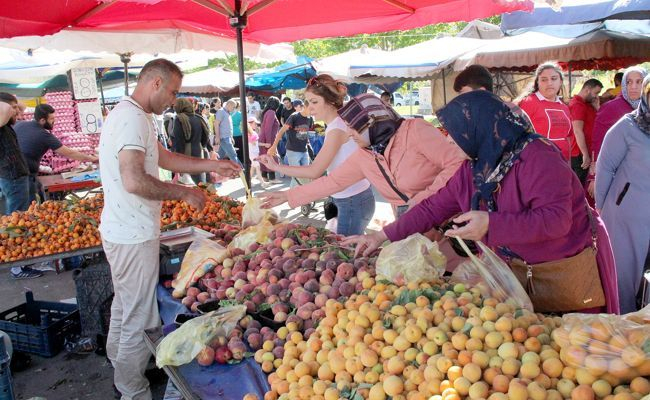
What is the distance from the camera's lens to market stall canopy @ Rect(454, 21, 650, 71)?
21.8 feet

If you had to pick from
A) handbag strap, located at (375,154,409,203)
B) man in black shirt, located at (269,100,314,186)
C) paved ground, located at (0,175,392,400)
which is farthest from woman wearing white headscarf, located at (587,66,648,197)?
man in black shirt, located at (269,100,314,186)

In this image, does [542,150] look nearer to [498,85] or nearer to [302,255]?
[302,255]

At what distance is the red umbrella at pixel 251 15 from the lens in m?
4.25

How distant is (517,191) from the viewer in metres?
2.10

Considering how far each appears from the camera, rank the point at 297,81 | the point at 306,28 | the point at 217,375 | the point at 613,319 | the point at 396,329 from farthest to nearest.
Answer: the point at 297,81, the point at 306,28, the point at 217,375, the point at 396,329, the point at 613,319

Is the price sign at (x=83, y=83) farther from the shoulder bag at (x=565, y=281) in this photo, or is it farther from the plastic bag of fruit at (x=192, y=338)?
the shoulder bag at (x=565, y=281)

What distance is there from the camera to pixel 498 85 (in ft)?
46.7

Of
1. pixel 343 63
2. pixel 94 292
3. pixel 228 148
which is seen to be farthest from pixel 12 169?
pixel 343 63

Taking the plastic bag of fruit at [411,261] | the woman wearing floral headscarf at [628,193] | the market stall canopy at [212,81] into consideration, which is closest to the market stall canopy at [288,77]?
the market stall canopy at [212,81]

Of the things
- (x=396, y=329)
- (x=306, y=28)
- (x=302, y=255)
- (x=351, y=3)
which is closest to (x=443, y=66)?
(x=306, y=28)

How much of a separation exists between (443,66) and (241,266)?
7641mm

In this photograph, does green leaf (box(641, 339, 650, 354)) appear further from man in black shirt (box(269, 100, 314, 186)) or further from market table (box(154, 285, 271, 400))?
man in black shirt (box(269, 100, 314, 186))

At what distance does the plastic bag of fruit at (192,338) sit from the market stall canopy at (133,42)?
4295mm

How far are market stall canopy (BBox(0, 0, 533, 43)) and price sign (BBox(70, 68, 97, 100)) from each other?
2.83m
